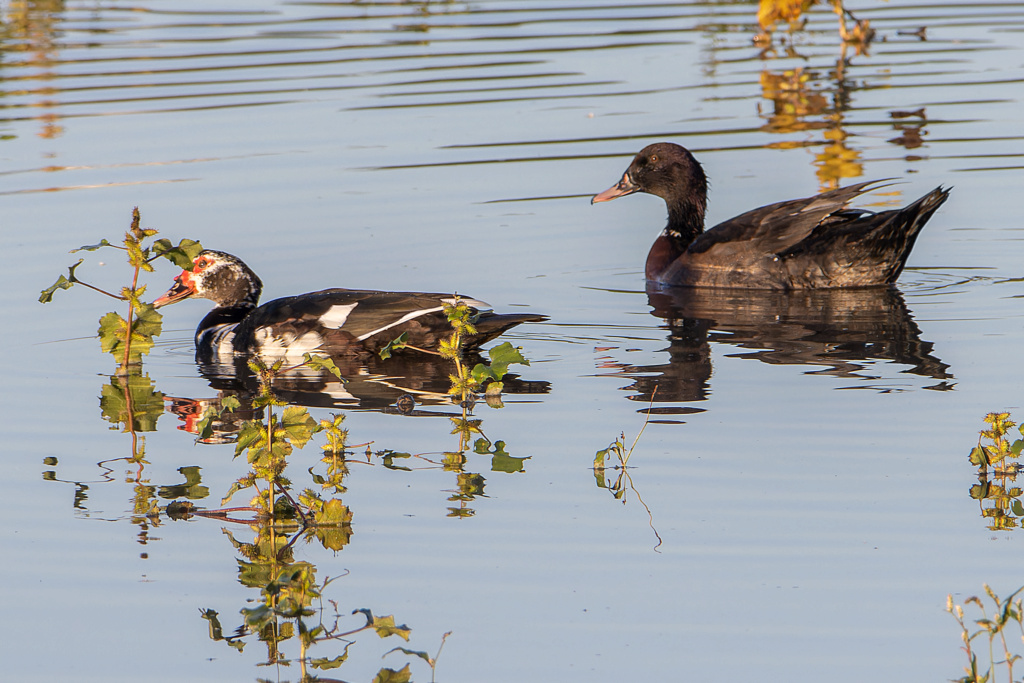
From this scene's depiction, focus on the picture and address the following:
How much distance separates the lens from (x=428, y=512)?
240 inches

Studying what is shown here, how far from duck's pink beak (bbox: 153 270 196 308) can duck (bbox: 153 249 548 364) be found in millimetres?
566

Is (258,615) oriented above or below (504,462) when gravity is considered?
above

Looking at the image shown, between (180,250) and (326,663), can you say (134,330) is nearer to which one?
(180,250)

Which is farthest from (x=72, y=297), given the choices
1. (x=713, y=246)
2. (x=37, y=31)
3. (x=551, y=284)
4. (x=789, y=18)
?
(x=37, y=31)

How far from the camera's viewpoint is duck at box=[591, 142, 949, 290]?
1077 cm

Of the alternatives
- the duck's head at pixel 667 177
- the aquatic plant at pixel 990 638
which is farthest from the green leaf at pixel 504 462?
the duck's head at pixel 667 177

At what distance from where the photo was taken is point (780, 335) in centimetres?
951

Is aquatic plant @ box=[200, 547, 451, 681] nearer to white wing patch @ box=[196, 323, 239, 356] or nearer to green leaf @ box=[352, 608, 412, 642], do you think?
green leaf @ box=[352, 608, 412, 642]

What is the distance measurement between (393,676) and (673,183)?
331 inches

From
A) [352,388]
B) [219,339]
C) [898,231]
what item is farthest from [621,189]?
[352,388]

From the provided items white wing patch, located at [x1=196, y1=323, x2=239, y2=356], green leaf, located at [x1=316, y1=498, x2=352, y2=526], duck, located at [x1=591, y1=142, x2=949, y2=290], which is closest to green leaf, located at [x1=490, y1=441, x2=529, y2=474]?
green leaf, located at [x1=316, y1=498, x2=352, y2=526]

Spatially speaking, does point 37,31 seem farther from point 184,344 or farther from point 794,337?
point 794,337

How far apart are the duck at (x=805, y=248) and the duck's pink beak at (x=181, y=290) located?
133 inches

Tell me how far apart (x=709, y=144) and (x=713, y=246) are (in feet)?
14.5
